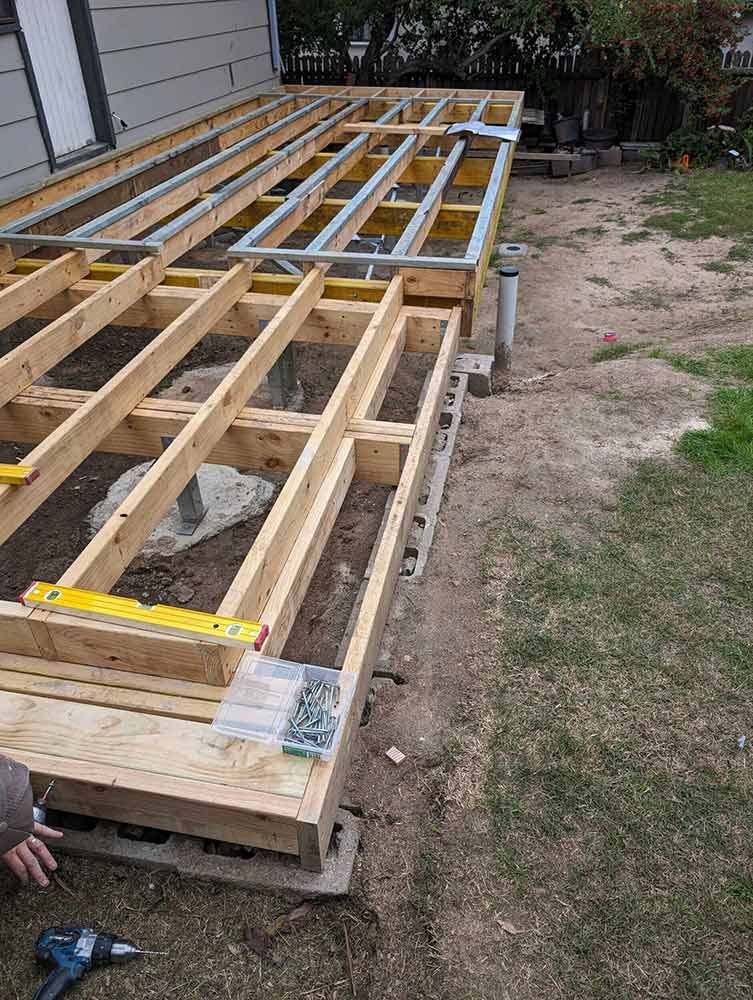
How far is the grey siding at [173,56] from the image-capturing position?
7.04 meters

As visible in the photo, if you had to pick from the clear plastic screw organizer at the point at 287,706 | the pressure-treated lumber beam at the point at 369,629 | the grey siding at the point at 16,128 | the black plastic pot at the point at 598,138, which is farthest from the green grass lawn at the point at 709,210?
the clear plastic screw organizer at the point at 287,706

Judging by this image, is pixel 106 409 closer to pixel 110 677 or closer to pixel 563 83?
pixel 110 677

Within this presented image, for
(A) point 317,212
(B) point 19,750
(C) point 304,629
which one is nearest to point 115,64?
(A) point 317,212

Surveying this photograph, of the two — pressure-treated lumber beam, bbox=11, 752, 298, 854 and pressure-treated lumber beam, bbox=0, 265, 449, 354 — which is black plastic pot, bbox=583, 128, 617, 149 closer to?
pressure-treated lumber beam, bbox=0, 265, 449, 354

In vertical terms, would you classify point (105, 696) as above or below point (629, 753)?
above

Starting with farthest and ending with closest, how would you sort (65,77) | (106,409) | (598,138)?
(598,138)
(65,77)
(106,409)

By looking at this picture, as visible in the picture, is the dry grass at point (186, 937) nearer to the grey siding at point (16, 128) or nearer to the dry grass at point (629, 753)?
the dry grass at point (629, 753)

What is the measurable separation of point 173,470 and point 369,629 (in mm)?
1119

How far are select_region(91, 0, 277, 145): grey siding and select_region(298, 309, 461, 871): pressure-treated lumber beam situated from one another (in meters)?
5.15

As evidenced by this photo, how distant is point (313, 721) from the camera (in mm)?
2309

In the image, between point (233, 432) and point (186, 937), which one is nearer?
point (186, 937)

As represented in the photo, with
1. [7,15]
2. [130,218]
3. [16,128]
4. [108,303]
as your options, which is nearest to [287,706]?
[108,303]

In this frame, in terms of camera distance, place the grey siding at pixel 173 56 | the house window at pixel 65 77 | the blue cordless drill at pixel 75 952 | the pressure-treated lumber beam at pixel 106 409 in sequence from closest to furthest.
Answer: the blue cordless drill at pixel 75 952 → the pressure-treated lumber beam at pixel 106 409 → the house window at pixel 65 77 → the grey siding at pixel 173 56

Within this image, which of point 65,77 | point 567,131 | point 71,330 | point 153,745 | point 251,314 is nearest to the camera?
point 153,745
